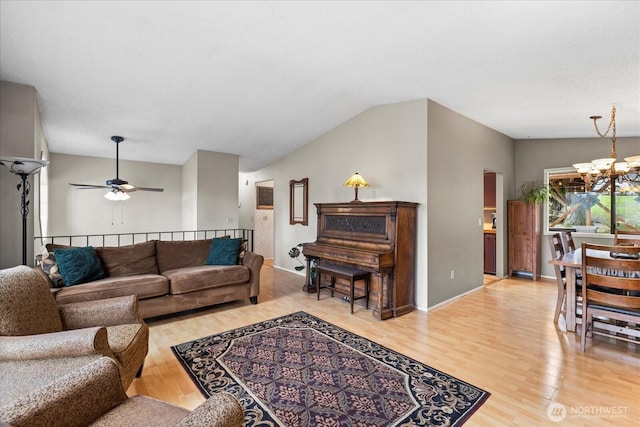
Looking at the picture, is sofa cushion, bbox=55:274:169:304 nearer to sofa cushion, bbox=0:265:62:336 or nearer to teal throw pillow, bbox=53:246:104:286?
teal throw pillow, bbox=53:246:104:286

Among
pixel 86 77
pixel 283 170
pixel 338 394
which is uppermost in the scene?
pixel 86 77

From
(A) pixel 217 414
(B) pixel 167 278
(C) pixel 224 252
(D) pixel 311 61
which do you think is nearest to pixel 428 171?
(D) pixel 311 61

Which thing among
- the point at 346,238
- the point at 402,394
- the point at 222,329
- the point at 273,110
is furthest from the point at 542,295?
the point at 273,110

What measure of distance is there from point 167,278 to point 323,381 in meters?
2.26

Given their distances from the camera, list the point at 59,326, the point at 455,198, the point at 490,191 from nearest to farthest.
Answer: the point at 59,326, the point at 455,198, the point at 490,191

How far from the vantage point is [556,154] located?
18.6 feet

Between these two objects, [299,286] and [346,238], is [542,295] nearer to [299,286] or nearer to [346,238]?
[346,238]

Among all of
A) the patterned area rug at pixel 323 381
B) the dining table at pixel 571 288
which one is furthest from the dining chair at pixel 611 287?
the patterned area rug at pixel 323 381

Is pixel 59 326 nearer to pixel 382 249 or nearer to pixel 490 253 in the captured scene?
pixel 382 249

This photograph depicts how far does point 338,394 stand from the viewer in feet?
7.05

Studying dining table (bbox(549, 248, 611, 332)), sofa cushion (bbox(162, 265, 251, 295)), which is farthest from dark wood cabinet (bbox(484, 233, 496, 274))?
sofa cushion (bbox(162, 265, 251, 295))

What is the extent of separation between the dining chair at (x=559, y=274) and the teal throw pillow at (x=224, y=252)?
3.90 meters

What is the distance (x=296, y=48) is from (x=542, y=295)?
16.2ft

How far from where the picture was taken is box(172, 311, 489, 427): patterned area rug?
193 cm
